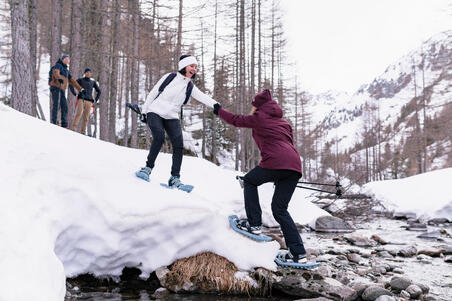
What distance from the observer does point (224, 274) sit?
12.6 feet

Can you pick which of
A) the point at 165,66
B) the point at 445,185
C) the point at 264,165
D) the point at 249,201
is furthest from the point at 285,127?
the point at 165,66

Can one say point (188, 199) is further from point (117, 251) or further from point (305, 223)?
point (305, 223)

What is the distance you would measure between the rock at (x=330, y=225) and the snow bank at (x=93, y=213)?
5.63 meters

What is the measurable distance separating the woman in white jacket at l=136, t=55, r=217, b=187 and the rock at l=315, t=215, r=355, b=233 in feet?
20.2

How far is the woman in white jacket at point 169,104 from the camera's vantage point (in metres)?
4.56

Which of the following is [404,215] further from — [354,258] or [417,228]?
[354,258]

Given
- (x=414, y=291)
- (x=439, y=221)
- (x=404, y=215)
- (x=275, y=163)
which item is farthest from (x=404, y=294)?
(x=404, y=215)

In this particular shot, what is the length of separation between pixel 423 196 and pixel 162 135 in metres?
14.0

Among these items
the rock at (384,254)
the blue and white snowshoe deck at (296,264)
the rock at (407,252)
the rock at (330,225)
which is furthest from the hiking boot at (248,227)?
the rock at (330,225)

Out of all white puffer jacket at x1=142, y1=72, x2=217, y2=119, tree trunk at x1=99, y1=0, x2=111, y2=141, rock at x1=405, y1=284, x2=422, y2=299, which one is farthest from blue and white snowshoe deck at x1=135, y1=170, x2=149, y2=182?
tree trunk at x1=99, y1=0, x2=111, y2=141

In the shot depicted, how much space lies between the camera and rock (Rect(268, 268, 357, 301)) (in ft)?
12.1

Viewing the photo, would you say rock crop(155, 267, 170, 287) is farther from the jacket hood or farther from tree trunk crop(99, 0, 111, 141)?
tree trunk crop(99, 0, 111, 141)

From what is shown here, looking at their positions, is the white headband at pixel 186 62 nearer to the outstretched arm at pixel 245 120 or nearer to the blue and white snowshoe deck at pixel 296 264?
the outstretched arm at pixel 245 120

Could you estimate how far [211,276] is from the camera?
12.5 ft
